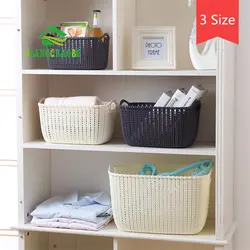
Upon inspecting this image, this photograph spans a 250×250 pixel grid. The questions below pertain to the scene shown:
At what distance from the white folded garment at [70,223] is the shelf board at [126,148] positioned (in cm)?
29

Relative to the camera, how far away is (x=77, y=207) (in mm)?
2596

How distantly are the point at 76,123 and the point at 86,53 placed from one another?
0.28 metres

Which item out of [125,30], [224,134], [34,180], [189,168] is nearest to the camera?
[224,134]

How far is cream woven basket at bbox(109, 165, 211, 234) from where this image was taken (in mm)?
2375

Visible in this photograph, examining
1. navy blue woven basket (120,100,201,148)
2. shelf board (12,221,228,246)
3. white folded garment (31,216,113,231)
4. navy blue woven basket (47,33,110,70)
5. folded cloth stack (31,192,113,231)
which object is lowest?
shelf board (12,221,228,246)

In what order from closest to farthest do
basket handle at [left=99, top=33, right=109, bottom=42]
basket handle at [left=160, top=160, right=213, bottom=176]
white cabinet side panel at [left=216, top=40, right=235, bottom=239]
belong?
1. white cabinet side panel at [left=216, top=40, right=235, bottom=239]
2. basket handle at [left=160, top=160, right=213, bottom=176]
3. basket handle at [left=99, top=33, right=109, bottom=42]

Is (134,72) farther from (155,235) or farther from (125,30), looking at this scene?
(155,235)

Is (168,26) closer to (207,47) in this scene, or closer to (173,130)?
(207,47)

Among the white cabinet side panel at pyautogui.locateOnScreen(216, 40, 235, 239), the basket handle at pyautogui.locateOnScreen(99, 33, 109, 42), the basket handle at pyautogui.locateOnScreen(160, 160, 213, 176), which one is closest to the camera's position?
the white cabinet side panel at pyautogui.locateOnScreen(216, 40, 235, 239)

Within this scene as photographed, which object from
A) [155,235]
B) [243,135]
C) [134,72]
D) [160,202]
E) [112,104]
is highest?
[134,72]

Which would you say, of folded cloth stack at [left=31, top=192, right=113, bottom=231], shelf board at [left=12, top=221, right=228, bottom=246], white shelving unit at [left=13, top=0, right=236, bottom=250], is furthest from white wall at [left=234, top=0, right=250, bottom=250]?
folded cloth stack at [left=31, top=192, right=113, bottom=231]

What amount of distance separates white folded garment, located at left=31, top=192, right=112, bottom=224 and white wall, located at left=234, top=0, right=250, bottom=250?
563 millimetres

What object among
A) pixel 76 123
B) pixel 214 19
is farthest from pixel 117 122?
pixel 214 19

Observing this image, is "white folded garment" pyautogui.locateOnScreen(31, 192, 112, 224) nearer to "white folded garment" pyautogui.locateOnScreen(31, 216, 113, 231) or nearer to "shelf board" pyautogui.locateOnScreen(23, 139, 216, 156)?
"white folded garment" pyautogui.locateOnScreen(31, 216, 113, 231)
